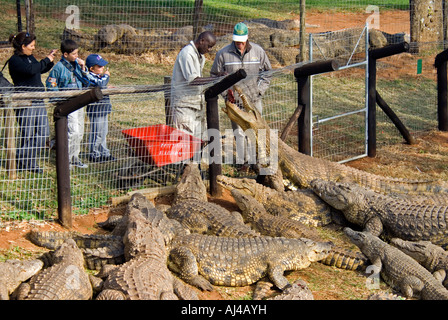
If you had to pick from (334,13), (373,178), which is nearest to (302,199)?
(373,178)

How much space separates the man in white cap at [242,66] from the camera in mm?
7805

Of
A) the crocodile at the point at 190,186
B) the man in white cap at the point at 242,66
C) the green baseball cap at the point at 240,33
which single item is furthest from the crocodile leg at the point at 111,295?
the green baseball cap at the point at 240,33

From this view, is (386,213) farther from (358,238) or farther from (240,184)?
(240,184)

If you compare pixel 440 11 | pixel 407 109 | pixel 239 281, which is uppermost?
pixel 440 11

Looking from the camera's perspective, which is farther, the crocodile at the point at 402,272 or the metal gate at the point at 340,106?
the metal gate at the point at 340,106

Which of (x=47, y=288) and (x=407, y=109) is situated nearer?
(x=47, y=288)

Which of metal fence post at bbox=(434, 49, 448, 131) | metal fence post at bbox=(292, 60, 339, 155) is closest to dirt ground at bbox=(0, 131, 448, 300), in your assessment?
metal fence post at bbox=(292, 60, 339, 155)

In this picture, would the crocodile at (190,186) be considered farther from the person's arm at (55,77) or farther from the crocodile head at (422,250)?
the crocodile head at (422,250)

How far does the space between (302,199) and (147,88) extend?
2.19 metres

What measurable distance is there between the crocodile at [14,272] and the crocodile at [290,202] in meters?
2.74

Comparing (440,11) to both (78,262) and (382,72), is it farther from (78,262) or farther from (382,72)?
(78,262)

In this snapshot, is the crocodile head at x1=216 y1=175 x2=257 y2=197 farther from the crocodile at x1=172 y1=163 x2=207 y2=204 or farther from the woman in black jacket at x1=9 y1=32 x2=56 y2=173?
the woman in black jacket at x1=9 y1=32 x2=56 y2=173

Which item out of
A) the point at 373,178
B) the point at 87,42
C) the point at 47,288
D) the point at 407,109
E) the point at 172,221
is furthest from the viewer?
the point at 87,42

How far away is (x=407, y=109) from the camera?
11.7 meters
